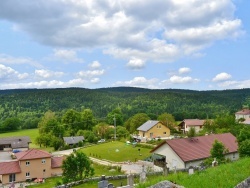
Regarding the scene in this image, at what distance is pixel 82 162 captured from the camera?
28.5 meters

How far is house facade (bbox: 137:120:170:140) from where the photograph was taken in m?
69.6

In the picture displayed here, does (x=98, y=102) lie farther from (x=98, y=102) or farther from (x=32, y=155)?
(x=32, y=155)

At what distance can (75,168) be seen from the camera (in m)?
27.9

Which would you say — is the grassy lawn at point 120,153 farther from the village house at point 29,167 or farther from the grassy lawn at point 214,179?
the grassy lawn at point 214,179

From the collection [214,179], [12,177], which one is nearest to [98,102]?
[12,177]

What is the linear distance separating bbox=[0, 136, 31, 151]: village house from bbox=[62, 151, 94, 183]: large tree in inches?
1793

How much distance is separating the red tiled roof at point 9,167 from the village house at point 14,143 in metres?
29.5

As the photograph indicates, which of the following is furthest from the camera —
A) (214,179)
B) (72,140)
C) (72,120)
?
(72,120)

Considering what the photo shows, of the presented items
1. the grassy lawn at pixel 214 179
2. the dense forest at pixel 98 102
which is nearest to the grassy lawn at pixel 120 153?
the grassy lawn at pixel 214 179

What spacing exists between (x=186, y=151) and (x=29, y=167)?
71.2ft

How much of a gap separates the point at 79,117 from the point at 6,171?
41020mm

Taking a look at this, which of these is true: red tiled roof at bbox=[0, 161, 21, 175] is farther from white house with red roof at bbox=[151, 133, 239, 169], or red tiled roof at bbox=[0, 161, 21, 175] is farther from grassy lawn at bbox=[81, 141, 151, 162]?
white house with red roof at bbox=[151, 133, 239, 169]

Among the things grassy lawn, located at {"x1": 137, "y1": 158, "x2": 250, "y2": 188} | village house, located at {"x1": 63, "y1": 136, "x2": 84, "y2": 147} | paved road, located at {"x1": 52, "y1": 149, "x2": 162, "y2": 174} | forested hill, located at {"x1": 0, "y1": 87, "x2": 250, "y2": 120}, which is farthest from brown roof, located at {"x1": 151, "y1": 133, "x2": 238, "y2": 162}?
forested hill, located at {"x1": 0, "y1": 87, "x2": 250, "y2": 120}

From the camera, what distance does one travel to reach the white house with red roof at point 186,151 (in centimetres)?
3438
